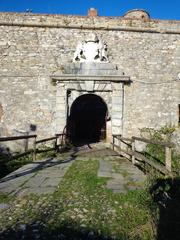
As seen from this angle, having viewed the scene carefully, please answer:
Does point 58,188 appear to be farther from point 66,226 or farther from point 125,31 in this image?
point 125,31

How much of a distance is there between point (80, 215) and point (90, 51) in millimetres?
8305

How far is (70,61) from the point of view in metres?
10.5

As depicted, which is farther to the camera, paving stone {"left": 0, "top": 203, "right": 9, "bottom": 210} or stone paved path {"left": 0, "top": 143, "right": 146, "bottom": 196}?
stone paved path {"left": 0, "top": 143, "right": 146, "bottom": 196}

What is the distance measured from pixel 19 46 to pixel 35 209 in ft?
28.2

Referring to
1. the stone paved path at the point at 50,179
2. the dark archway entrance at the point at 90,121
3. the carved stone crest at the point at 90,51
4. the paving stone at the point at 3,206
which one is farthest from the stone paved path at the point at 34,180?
the dark archway entrance at the point at 90,121

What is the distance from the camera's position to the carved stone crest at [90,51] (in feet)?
33.8

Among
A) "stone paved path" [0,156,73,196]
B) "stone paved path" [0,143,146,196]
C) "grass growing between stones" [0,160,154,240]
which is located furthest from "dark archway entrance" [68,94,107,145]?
"grass growing between stones" [0,160,154,240]

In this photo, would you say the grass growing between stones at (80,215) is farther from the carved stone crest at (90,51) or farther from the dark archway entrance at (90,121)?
the dark archway entrance at (90,121)

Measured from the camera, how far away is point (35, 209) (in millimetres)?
3211

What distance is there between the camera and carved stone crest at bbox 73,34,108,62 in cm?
1031

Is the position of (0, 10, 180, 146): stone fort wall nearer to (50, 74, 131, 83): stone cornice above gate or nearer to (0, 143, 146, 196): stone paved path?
(50, 74, 131, 83): stone cornice above gate

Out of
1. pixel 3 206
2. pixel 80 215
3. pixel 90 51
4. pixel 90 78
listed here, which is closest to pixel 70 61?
pixel 90 51

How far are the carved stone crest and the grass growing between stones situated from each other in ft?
23.3

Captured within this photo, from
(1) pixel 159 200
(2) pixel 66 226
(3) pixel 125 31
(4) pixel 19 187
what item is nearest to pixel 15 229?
(2) pixel 66 226
